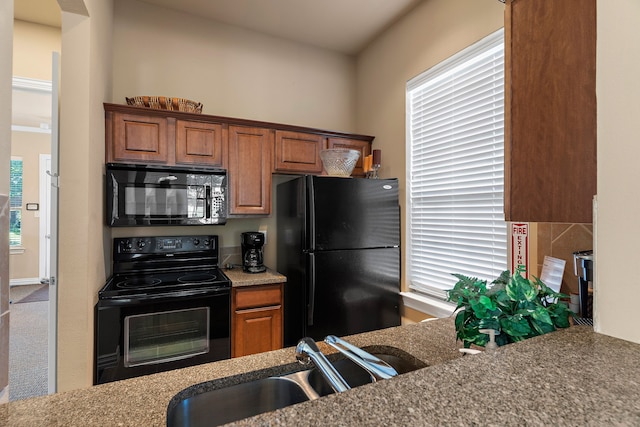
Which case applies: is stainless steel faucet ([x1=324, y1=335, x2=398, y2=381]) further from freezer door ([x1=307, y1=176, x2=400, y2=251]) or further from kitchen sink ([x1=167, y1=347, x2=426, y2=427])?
freezer door ([x1=307, y1=176, x2=400, y2=251])

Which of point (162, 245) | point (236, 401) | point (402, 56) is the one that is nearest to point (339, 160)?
point (402, 56)

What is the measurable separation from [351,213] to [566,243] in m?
1.28

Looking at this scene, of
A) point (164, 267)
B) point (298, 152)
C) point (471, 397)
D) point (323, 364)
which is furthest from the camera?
point (298, 152)

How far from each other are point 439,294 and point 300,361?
1.62 metres

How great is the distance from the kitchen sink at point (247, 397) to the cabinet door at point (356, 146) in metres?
2.07

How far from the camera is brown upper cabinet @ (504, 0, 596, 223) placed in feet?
2.65

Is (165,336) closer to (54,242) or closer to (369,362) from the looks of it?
(54,242)

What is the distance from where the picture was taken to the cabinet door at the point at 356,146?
2.85m

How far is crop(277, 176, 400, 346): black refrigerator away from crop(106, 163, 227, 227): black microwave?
589mm

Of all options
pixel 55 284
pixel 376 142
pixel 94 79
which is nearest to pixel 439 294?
pixel 376 142

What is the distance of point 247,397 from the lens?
917 millimetres

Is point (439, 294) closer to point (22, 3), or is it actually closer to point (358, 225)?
point (358, 225)

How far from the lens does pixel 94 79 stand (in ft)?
5.98

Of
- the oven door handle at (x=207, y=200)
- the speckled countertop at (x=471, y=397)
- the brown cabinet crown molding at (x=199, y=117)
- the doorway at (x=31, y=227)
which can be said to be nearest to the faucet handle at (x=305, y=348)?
the speckled countertop at (x=471, y=397)
